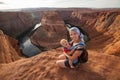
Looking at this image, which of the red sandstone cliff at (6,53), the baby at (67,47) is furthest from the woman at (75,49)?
the red sandstone cliff at (6,53)

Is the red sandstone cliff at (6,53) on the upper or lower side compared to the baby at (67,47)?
lower

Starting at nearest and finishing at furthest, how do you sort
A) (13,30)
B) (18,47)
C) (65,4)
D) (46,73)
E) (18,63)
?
(46,73) → (18,63) → (65,4) → (18,47) → (13,30)

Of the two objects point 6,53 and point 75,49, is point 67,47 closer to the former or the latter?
point 75,49

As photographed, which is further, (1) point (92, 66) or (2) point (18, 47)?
(2) point (18, 47)

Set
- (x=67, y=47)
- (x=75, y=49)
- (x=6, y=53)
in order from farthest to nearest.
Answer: (x=6, y=53) < (x=67, y=47) < (x=75, y=49)

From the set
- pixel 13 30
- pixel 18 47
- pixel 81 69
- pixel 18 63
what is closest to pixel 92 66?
pixel 81 69

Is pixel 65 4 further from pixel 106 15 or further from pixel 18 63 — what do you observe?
pixel 106 15

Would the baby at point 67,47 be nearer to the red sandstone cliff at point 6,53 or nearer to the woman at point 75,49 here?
the woman at point 75,49

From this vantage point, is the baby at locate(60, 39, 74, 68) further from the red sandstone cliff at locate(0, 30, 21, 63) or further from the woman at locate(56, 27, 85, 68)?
the red sandstone cliff at locate(0, 30, 21, 63)

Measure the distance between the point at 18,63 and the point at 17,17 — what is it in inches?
376

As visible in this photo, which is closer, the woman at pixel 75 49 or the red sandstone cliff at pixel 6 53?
the woman at pixel 75 49

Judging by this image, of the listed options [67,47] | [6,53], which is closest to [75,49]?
[67,47]

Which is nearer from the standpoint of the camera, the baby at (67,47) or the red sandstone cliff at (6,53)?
the baby at (67,47)

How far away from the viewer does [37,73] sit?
3289 mm
